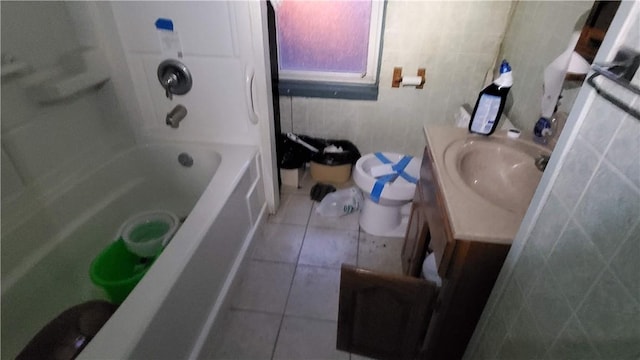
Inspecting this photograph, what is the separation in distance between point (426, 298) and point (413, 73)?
144cm

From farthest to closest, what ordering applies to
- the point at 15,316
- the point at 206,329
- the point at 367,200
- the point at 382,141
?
the point at 382,141
the point at 367,200
the point at 206,329
the point at 15,316

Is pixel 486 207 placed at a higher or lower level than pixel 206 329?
higher

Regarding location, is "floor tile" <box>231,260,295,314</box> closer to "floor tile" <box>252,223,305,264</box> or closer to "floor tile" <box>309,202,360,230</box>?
"floor tile" <box>252,223,305,264</box>

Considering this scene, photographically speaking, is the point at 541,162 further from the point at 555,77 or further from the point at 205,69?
the point at 205,69

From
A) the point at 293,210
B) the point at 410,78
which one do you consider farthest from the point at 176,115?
the point at 410,78

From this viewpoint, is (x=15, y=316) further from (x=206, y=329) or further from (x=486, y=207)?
(x=486, y=207)

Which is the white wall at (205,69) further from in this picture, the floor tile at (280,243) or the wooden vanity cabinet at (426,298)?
the wooden vanity cabinet at (426,298)

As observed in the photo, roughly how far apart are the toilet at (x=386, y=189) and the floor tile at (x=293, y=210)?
1.18 ft

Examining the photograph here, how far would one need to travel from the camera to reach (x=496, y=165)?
3.82 ft

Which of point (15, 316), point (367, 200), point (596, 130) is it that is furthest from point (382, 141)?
point (15, 316)

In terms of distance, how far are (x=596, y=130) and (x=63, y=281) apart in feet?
5.83

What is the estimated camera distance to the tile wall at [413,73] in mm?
1783

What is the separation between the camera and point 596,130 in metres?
0.54

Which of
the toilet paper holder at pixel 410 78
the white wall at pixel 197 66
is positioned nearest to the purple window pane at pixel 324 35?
the toilet paper holder at pixel 410 78
